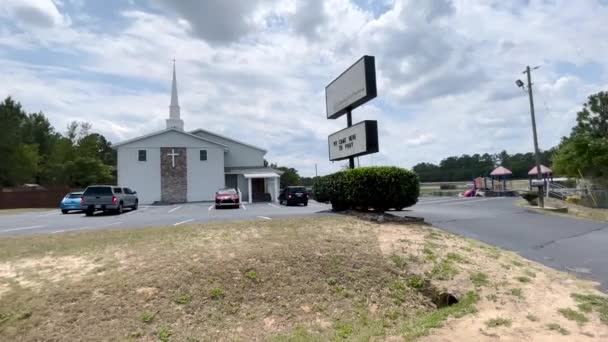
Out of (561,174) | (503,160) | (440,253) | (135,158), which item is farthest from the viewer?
(503,160)

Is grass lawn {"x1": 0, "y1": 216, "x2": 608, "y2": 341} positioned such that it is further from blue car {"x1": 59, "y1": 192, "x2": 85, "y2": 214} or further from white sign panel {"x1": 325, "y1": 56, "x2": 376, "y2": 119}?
blue car {"x1": 59, "y1": 192, "x2": 85, "y2": 214}

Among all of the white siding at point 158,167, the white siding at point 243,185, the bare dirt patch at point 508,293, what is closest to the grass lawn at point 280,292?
the bare dirt patch at point 508,293

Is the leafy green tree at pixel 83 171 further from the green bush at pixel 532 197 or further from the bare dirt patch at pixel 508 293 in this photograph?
the bare dirt patch at pixel 508 293

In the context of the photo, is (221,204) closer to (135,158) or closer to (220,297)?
(135,158)

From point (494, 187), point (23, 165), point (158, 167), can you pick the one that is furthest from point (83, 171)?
point (494, 187)

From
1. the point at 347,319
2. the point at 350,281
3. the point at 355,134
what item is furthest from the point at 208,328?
the point at 355,134

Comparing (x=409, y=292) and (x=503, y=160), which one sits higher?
(x=503, y=160)

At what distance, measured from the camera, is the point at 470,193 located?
123 ft

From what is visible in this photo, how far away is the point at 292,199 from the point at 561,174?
803 inches

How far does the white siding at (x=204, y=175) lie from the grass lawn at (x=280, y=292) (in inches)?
984

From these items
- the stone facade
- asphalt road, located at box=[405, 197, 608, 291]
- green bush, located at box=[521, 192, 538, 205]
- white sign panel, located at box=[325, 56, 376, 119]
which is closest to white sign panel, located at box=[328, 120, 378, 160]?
white sign panel, located at box=[325, 56, 376, 119]

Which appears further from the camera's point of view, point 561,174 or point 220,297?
point 561,174

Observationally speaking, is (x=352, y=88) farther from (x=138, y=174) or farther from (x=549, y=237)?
(x=138, y=174)

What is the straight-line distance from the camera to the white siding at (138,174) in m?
32.7
